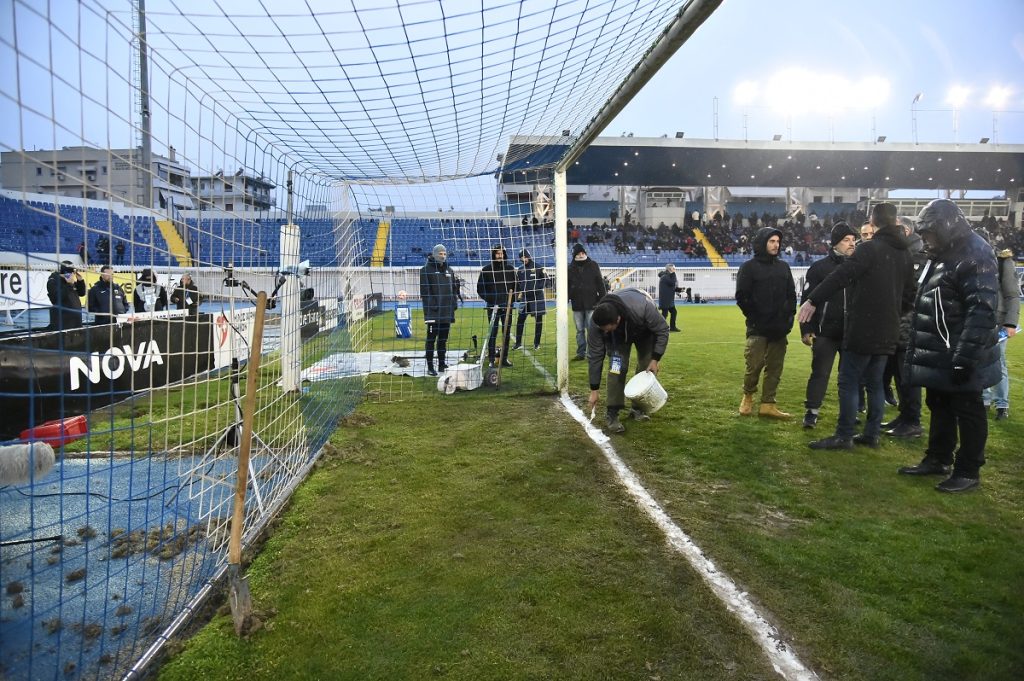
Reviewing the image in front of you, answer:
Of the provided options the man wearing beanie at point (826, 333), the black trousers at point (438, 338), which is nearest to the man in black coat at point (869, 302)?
the man wearing beanie at point (826, 333)

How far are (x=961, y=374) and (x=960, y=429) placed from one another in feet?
1.43

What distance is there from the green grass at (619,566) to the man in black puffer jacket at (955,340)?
37cm

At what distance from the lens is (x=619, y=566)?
3.02 m

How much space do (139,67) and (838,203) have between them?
168 feet

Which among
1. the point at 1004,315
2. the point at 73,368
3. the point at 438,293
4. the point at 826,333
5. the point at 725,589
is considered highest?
the point at 438,293

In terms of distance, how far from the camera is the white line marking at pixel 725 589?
7.43 feet

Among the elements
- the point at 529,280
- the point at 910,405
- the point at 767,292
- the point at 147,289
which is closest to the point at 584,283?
the point at 529,280

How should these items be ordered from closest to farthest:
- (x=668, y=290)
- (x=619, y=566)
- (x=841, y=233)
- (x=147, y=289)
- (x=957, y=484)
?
(x=619, y=566) < (x=957, y=484) < (x=841, y=233) < (x=147, y=289) < (x=668, y=290)

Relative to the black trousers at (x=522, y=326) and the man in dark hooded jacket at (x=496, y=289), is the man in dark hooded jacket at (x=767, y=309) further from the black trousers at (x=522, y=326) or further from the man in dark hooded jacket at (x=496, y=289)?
the black trousers at (x=522, y=326)

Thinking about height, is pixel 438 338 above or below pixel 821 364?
above

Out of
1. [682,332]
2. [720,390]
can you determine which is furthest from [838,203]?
[720,390]

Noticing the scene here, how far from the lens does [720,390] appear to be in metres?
7.29

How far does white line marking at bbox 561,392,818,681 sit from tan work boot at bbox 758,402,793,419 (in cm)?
213

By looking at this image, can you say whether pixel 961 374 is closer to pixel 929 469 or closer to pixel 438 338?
pixel 929 469
